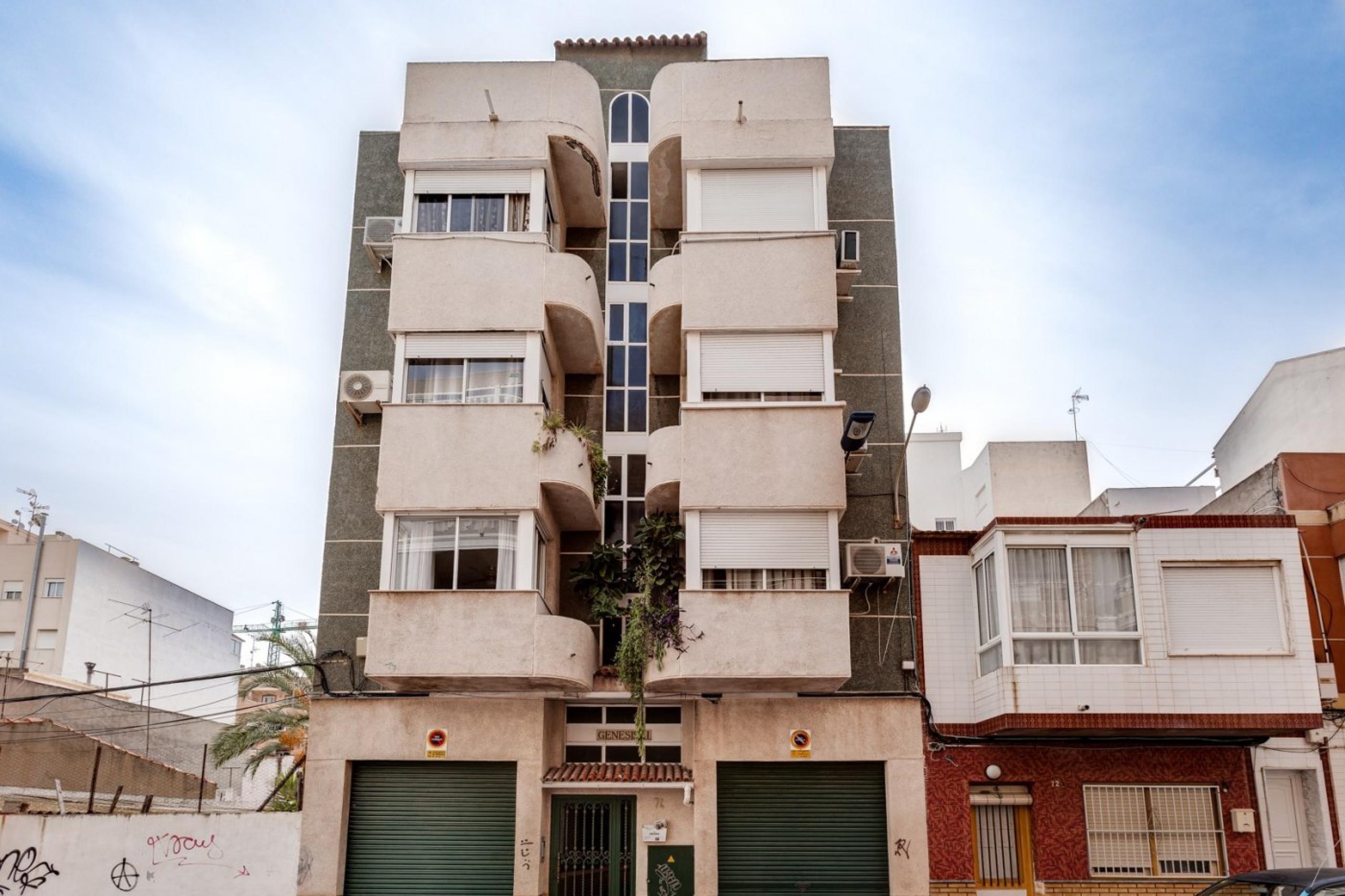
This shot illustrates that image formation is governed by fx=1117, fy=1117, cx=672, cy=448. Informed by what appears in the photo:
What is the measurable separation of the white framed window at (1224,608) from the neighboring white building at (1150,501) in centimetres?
Answer: 1018

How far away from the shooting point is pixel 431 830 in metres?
16.0

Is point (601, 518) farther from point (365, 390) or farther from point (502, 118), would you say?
point (502, 118)

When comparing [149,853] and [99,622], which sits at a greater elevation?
[99,622]

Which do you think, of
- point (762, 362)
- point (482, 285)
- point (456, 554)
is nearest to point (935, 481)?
point (762, 362)

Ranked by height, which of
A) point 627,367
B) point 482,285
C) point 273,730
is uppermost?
point 482,285

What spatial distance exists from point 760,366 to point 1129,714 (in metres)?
6.91

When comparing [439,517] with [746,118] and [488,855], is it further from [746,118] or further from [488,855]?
[746,118]

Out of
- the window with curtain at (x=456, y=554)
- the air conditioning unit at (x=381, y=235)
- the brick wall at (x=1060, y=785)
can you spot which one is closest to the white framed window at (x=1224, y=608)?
the brick wall at (x=1060, y=785)

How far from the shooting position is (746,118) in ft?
57.9

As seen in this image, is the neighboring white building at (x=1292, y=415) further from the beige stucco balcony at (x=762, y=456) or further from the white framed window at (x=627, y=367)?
the white framed window at (x=627, y=367)

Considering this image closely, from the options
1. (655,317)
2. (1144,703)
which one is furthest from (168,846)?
(1144,703)

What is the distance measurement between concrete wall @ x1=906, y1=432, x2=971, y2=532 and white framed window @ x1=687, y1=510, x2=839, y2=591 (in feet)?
48.3

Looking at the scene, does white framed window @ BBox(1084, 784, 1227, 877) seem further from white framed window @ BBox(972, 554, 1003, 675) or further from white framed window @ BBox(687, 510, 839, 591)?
white framed window @ BBox(687, 510, 839, 591)

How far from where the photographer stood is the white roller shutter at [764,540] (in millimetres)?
15766
